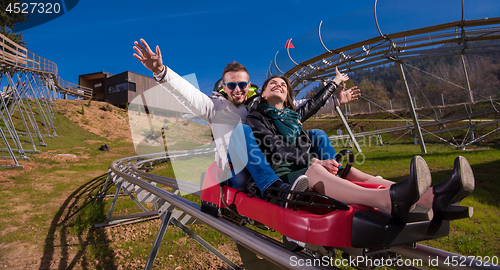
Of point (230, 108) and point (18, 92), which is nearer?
point (230, 108)

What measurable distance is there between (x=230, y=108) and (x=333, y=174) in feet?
3.79

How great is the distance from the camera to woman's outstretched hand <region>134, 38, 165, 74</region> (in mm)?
1835

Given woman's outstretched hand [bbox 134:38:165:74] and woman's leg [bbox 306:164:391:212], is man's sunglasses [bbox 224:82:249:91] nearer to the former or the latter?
woman's outstretched hand [bbox 134:38:165:74]

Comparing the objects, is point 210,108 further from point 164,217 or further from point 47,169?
point 47,169

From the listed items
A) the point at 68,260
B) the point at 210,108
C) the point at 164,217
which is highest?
the point at 210,108

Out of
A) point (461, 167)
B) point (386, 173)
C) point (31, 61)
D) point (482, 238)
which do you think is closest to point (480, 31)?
point (386, 173)

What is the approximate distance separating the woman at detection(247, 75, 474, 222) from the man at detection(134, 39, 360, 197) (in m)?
0.17

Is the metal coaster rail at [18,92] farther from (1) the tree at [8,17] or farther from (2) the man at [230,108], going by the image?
(2) the man at [230,108]

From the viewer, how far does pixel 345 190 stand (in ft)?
4.25

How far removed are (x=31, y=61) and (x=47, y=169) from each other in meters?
8.56

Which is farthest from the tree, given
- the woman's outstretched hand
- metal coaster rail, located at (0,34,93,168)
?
the woman's outstretched hand

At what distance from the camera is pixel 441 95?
919 centimetres

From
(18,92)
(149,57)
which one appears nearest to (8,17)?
(18,92)

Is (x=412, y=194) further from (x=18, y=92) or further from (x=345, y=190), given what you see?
(x=18, y=92)
